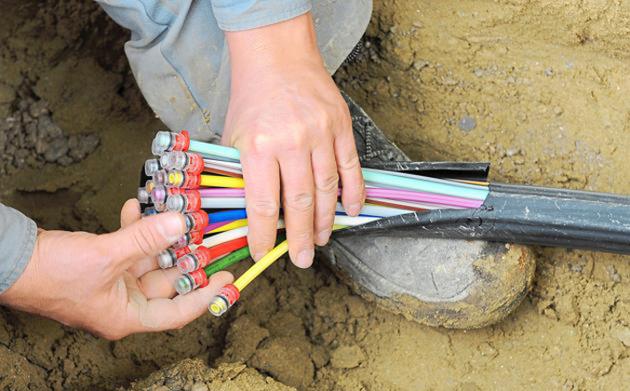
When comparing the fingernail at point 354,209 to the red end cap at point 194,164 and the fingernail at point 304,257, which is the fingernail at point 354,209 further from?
the red end cap at point 194,164

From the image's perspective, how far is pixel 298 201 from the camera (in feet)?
4.27

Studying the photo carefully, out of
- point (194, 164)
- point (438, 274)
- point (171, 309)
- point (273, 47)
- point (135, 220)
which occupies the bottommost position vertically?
point (438, 274)

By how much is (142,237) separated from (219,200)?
0.18m

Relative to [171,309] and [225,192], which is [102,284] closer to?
[171,309]

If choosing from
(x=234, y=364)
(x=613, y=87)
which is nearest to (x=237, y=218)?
(x=234, y=364)

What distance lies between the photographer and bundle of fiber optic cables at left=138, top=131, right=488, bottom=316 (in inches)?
51.8

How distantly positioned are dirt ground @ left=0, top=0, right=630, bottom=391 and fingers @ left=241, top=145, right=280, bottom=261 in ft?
1.09

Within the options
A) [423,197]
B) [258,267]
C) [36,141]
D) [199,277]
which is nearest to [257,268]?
[258,267]

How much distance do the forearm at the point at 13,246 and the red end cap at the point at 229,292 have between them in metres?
0.33

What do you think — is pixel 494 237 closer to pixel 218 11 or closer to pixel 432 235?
pixel 432 235

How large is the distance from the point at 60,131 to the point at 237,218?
29.7 inches

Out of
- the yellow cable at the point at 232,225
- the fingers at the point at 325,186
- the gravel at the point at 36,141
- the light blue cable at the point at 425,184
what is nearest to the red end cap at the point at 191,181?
the yellow cable at the point at 232,225

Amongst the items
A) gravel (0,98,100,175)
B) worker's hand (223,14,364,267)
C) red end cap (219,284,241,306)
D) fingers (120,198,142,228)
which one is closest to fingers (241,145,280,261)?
worker's hand (223,14,364,267)

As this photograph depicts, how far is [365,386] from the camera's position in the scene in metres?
1.60
